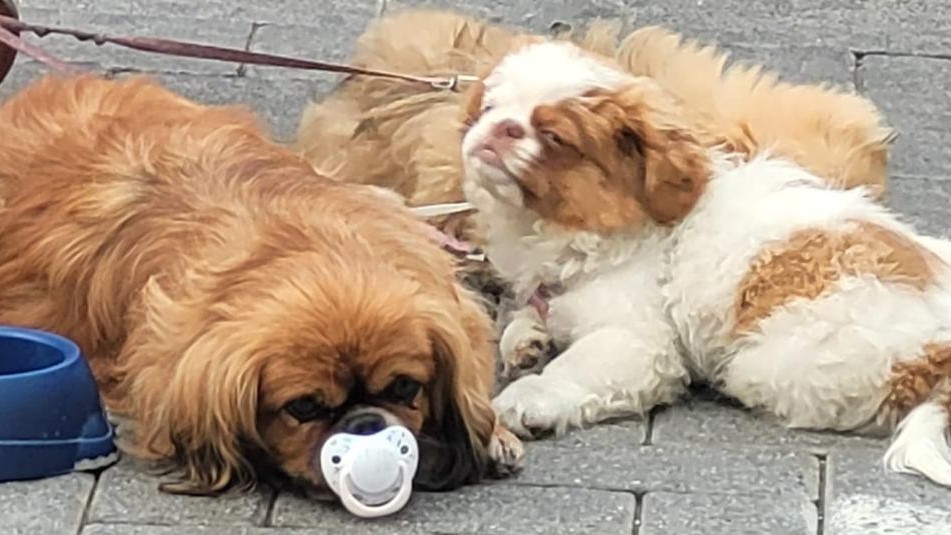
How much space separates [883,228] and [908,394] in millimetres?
354

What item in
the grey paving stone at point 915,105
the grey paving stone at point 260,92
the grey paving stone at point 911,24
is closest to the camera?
the grey paving stone at point 915,105

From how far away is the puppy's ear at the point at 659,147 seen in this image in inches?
161

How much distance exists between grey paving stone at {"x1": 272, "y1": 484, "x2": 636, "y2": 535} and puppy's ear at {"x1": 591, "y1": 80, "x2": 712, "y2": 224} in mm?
641

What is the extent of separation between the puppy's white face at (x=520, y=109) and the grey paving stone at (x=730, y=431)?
1.81 feet

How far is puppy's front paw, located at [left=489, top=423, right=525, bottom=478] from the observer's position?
153 inches

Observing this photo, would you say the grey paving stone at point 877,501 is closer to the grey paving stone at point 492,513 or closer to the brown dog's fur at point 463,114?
the grey paving stone at point 492,513

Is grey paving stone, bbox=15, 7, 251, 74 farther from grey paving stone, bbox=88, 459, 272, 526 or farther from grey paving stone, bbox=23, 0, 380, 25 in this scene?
grey paving stone, bbox=88, 459, 272, 526

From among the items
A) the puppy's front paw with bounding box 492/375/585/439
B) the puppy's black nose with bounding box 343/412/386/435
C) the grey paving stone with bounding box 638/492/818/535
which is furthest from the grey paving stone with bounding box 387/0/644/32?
the puppy's black nose with bounding box 343/412/386/435

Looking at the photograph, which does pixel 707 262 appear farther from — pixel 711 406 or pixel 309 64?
pixel 309 64

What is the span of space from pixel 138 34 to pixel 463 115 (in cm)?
172

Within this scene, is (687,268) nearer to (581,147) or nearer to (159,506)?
(581,147)

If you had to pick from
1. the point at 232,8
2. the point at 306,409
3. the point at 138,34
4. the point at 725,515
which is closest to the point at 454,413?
the point at 306,409

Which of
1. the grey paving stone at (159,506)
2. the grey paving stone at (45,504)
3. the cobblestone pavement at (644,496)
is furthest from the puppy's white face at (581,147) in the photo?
the grey paving stone at (45,504)

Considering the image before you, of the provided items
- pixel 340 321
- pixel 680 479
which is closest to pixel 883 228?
pixel 680 479
